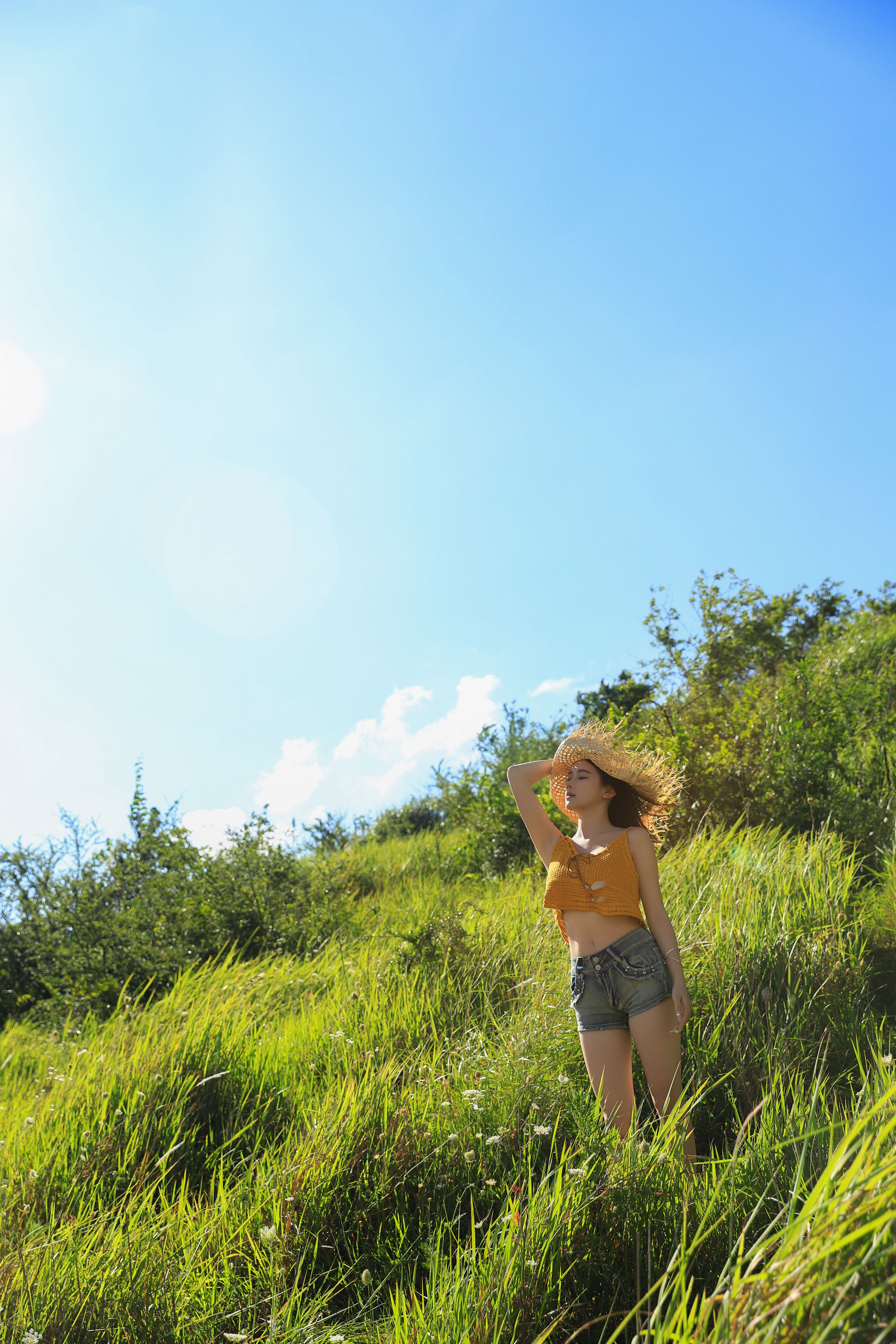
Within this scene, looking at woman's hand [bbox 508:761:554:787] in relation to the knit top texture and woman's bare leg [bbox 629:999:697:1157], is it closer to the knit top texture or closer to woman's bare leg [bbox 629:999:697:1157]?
the knit top texture

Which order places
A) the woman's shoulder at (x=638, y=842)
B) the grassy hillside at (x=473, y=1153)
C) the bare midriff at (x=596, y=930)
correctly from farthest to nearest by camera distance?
the woman's shoulder at (x=638, y=842) → the bare midriff at (x=596, y=930) → the grassy hillside at (x=473, y=1153)

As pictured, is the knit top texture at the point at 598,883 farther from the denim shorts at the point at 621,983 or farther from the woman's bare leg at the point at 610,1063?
the woman's bare leg at the point at 610,1063

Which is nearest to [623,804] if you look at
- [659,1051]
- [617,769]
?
[617,769]

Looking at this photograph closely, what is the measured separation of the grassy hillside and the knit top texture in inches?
32.5

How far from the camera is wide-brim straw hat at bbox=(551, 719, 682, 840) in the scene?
14.5ft

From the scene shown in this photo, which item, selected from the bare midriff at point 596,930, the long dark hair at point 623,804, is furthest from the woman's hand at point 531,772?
the bare midriff at point 596,930

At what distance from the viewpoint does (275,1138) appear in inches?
157

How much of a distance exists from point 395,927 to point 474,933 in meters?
1.22

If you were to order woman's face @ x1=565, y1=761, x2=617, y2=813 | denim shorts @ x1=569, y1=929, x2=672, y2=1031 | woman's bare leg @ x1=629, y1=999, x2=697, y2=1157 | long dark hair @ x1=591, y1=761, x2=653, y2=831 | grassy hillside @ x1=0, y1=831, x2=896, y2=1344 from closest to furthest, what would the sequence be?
grassy hillside @ x1=0, y1=831, x2=896, y2=1344, woman's bare leg @ x1=629, y1=999, x2=697, y2=1157, denim shorts @ x1=569, y1=929, x2=672, y2=1031, woman's face @ x1=565, y1=761, x2=617, y2=813, long dark hair @ x1=591, y1=761, x2=653, y2=831

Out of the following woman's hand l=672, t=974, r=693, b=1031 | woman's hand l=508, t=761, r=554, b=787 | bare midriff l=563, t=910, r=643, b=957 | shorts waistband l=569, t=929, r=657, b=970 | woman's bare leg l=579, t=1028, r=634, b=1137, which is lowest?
woman's bare leg l=579, t=1028, r=634, b=1137

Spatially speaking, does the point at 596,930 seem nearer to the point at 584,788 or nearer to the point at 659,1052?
the point at 659,1052

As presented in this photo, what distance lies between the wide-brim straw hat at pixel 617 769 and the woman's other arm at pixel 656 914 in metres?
0.41

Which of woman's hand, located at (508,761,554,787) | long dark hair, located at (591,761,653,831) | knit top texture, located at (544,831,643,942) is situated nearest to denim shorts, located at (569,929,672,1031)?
knit top texture, located at (544,831,643,942)

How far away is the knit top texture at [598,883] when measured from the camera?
12.8 ft
